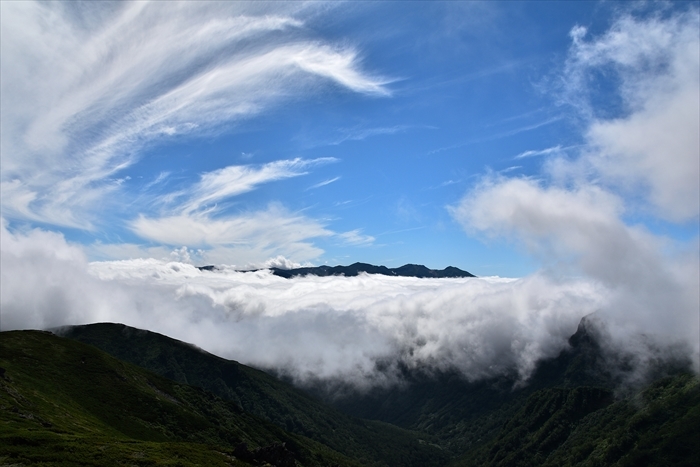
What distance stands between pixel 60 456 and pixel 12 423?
36.9m

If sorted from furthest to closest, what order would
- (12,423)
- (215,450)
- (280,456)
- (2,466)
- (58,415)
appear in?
(280,456), (58,415), (215,450), (12,423), (2,466)

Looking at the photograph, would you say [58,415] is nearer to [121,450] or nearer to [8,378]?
[8,378]

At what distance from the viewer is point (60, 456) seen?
9919 cm

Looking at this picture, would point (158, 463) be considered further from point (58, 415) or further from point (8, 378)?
point (8, 378)

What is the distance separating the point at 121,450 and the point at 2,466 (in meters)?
31.8

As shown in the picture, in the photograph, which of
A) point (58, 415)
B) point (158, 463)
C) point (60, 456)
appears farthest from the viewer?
point (58, 415)

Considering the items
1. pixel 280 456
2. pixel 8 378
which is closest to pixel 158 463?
pixel 280 456

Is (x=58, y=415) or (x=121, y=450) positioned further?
(x=58, y=415)

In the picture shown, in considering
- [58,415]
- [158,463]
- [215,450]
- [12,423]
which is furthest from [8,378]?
[158,463]

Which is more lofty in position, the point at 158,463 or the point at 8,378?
the point at 8,378

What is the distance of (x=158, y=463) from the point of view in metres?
110

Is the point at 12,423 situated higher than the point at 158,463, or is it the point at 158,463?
the point at 12,423

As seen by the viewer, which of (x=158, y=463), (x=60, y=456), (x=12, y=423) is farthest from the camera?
(x=12, y=423)

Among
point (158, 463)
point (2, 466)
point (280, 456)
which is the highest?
point (2, 466)
